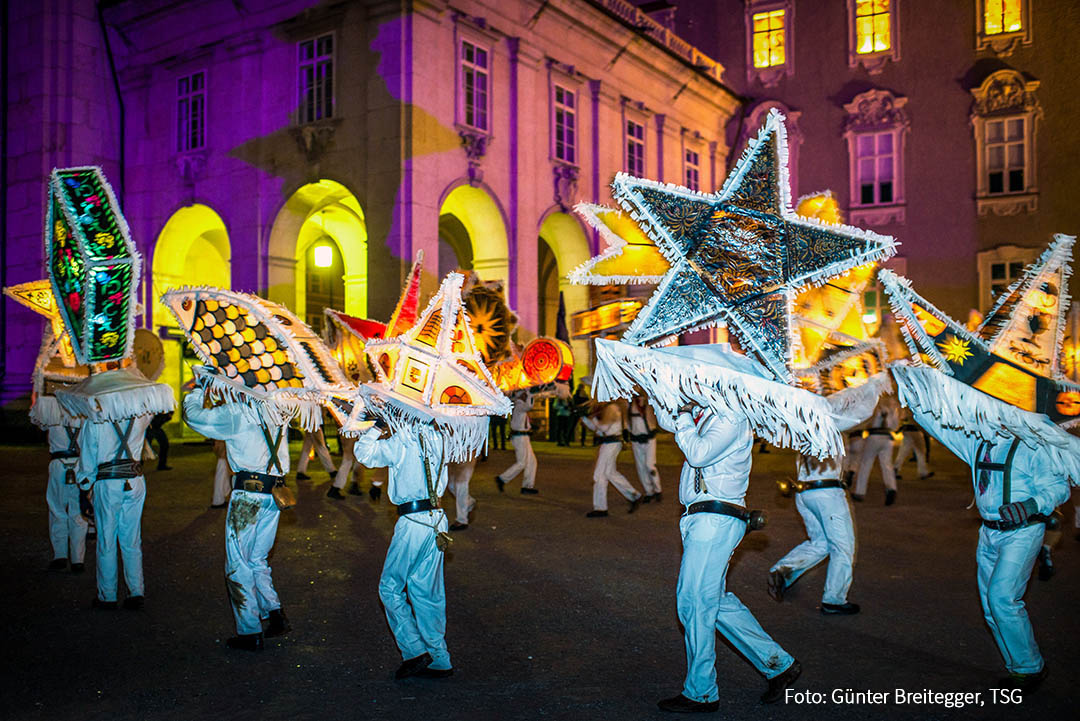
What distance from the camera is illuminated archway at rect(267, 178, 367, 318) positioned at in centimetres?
2056

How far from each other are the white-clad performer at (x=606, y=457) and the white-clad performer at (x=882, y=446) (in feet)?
10.8

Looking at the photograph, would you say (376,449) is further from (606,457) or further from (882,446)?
(882,446)

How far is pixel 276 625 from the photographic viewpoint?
19.7ft

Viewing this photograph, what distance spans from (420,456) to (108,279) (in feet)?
11.0

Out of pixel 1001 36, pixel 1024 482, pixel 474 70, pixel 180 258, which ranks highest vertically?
pixel 1001 36

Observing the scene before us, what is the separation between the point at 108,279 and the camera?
22.6ft

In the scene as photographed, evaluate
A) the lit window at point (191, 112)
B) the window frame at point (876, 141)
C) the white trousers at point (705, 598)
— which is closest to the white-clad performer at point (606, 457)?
the white trousers at point (705, 598)

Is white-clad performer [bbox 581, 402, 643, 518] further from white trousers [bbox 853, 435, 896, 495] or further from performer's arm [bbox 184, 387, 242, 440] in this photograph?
performer's arm [bbox 184, 387, 242, 440]

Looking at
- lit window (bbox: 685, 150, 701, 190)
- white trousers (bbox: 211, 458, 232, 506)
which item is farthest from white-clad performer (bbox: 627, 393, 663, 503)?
lit window (bbox: 685, 150, 701, 190)

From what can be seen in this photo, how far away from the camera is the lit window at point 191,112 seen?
2188 cm

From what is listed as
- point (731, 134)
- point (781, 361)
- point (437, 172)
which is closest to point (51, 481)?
point (781, 361)

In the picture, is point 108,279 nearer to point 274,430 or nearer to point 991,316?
point 274,430

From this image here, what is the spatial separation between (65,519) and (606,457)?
241 inches

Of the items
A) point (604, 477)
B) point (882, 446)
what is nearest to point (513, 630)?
point (604, 477)
